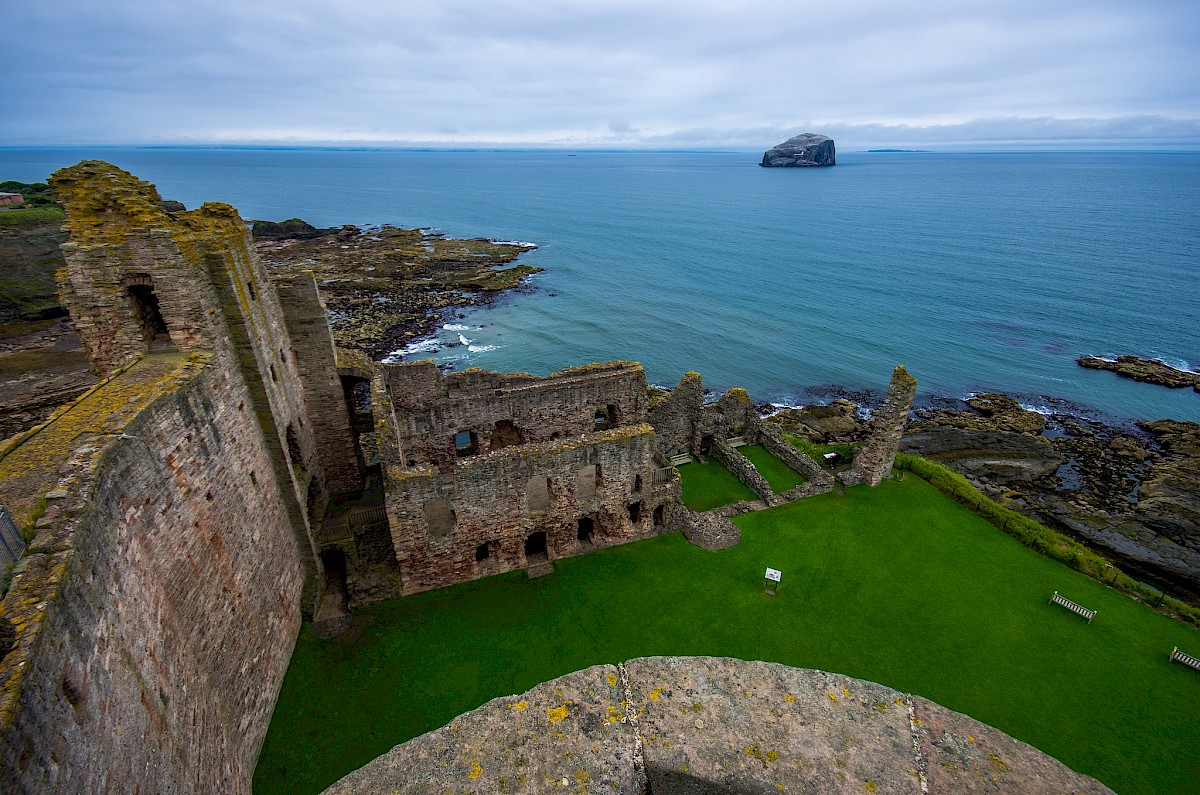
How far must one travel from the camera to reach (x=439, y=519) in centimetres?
1627

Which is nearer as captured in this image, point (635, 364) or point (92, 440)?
point (92, 440)

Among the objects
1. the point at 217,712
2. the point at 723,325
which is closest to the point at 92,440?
the point at 217,712

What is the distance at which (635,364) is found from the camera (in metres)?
20.6

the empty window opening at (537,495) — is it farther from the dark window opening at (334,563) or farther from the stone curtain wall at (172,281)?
the stone curtain wall at (172,281)

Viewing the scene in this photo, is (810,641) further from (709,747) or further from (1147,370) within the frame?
(1147,370)

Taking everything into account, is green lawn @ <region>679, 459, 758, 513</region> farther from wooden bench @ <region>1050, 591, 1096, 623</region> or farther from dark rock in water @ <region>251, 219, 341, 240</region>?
dark rock in water @ <region>251, 219, 341, 240</region>

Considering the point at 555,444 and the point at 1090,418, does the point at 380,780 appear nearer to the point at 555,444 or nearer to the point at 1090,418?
the point at 555,444

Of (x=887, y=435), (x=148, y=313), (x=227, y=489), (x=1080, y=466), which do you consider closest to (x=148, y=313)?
(x=148, y=313)

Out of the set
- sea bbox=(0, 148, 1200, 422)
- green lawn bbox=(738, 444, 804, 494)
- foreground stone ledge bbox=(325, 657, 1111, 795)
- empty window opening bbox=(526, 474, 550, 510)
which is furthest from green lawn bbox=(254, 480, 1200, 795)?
sea bbox=(0, 148, 1200, 422)

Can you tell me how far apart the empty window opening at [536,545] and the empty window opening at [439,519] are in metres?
2.60

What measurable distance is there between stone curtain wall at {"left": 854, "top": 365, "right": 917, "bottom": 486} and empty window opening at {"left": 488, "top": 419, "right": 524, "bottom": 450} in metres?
12.3

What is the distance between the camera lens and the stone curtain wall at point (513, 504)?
47.1ft

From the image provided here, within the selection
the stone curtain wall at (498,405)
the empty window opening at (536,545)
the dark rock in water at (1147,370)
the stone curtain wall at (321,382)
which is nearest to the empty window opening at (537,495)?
the empty window opening at (536,545)

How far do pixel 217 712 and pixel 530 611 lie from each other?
7156mm
